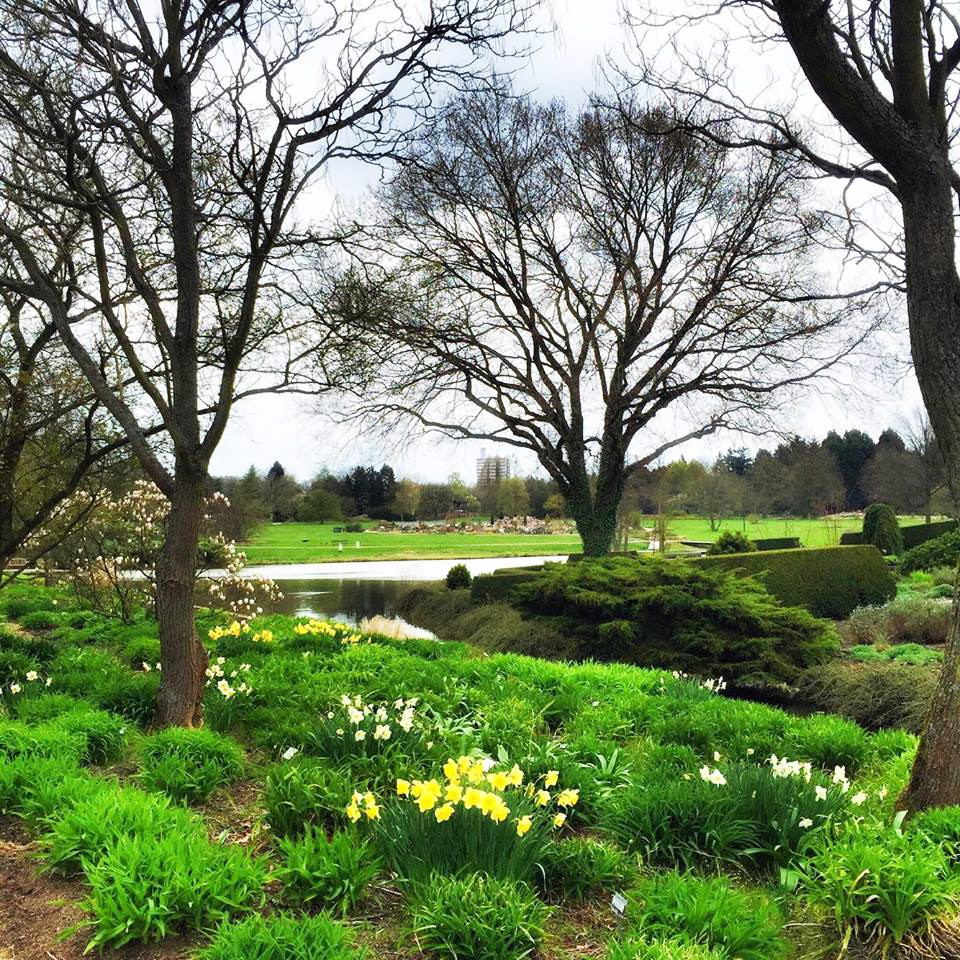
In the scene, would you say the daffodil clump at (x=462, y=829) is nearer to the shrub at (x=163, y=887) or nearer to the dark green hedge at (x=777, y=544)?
the shrub at (x=163, y=887)

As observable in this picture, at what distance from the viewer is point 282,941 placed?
224 cm

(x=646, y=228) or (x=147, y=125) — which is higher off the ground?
(x=646, y=228)

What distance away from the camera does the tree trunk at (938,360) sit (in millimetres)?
3295

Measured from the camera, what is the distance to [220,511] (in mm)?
12391

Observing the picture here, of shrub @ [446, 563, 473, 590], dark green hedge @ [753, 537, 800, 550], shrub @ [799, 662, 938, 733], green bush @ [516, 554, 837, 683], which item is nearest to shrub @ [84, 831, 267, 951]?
shrub @ [799, 662, 938, 733]

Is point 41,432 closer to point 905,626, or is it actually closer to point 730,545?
point 905,626

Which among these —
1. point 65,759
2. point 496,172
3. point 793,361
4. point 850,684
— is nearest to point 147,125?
point 65,759

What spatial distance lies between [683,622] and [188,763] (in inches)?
293

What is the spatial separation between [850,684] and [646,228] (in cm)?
1039

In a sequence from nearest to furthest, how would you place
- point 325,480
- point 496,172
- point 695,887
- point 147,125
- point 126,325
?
point 695,887
point 147,125
point 126,325
point 496,172
point 325,480

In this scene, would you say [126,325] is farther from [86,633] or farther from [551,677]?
[551,677]

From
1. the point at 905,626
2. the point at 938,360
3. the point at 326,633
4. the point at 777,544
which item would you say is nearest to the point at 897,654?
the point at 905,626

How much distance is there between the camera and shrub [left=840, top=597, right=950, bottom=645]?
1124cm

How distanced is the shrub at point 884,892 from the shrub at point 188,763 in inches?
103
